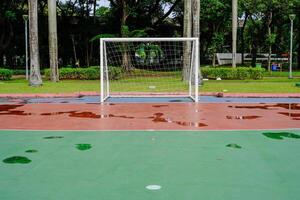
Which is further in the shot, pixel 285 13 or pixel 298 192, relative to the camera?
pixel 285 13

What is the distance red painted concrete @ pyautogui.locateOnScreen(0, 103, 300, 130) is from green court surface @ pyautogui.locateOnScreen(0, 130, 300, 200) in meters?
0.97

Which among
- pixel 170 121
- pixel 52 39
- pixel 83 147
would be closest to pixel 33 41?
pixel 52 39

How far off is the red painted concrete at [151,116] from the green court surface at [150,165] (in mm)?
974

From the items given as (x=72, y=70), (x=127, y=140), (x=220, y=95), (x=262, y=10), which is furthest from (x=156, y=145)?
(x=262, y=10)

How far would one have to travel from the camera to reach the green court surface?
4.73 m

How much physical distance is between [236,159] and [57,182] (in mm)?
2557

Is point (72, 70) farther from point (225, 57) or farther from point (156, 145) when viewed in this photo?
point (225, 57)

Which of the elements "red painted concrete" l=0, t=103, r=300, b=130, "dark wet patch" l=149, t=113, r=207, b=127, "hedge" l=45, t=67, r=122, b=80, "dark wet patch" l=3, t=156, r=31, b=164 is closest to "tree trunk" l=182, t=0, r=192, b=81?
"hedge" l=45, t=67, r=122, b=80

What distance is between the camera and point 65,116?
36.8 ft

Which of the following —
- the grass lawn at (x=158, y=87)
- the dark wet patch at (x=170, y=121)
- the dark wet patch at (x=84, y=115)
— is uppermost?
the grass lawn at (x=158, y=87)

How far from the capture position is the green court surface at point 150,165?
15.5 ft

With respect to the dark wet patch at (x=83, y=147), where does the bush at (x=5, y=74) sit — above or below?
above

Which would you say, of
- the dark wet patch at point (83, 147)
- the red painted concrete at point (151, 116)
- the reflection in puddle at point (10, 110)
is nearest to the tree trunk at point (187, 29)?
the red painted concrete at point (151, 116)

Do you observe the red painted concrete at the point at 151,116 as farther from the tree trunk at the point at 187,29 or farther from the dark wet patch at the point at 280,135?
the tree trunk at the point at 187,29
